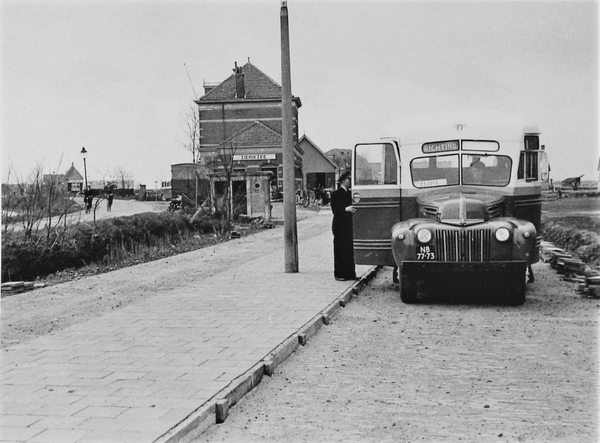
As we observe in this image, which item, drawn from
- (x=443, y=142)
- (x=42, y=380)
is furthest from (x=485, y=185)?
(x=42, y=380)

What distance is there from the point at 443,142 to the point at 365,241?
2.15m

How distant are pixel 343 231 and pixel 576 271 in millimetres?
4491

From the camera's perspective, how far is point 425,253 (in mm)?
10188

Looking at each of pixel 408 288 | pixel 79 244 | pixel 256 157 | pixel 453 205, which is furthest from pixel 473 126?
pixel 256 157

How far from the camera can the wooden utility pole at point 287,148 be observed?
538 inches

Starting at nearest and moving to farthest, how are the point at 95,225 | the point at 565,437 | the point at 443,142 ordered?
the point at 565,437, the point at 443,142, the point at 95,225

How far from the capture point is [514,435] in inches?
190

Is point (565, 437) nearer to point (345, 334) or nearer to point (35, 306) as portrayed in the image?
point (345, 334)

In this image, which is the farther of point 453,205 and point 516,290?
point 453,205

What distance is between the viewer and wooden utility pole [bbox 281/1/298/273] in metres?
13.7

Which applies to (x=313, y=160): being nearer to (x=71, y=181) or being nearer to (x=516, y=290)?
(x=71, y=181)

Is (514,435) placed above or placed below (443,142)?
below

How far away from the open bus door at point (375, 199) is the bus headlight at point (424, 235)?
1.59 metres

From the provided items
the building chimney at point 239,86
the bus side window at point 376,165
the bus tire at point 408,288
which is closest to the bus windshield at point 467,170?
the bus side window at point 376,165
